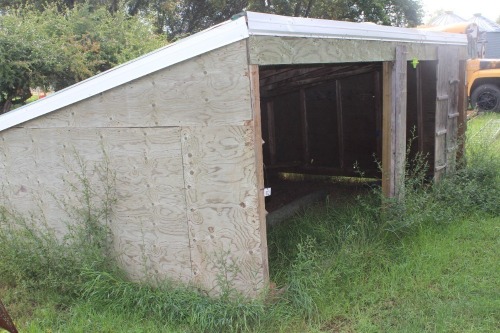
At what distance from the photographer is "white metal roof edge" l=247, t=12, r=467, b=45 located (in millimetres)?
3480

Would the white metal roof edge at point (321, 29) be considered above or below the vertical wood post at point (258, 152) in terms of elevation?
above

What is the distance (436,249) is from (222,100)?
282 centimetres

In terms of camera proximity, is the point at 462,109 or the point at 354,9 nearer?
the point at 462,109

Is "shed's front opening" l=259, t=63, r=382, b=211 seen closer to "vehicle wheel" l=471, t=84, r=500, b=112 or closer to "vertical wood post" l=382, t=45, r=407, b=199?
"vertical wood post" l=382, t=45, r=407, b=199

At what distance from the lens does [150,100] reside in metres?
3.89

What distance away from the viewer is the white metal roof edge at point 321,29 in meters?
3.48

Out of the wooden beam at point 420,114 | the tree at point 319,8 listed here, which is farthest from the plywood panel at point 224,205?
the tree at point 319,8

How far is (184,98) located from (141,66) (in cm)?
47

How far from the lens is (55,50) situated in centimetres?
817

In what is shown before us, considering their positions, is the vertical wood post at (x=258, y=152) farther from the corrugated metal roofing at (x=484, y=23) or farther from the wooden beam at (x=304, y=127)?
the corrugated metal roofing at (x=484, y=23)

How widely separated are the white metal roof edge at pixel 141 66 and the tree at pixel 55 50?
323cm

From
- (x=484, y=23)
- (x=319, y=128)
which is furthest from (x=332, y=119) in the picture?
(x=484, y=23)

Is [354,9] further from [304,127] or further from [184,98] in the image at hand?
[184,98]

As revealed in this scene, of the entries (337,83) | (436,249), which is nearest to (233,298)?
(436,249)
